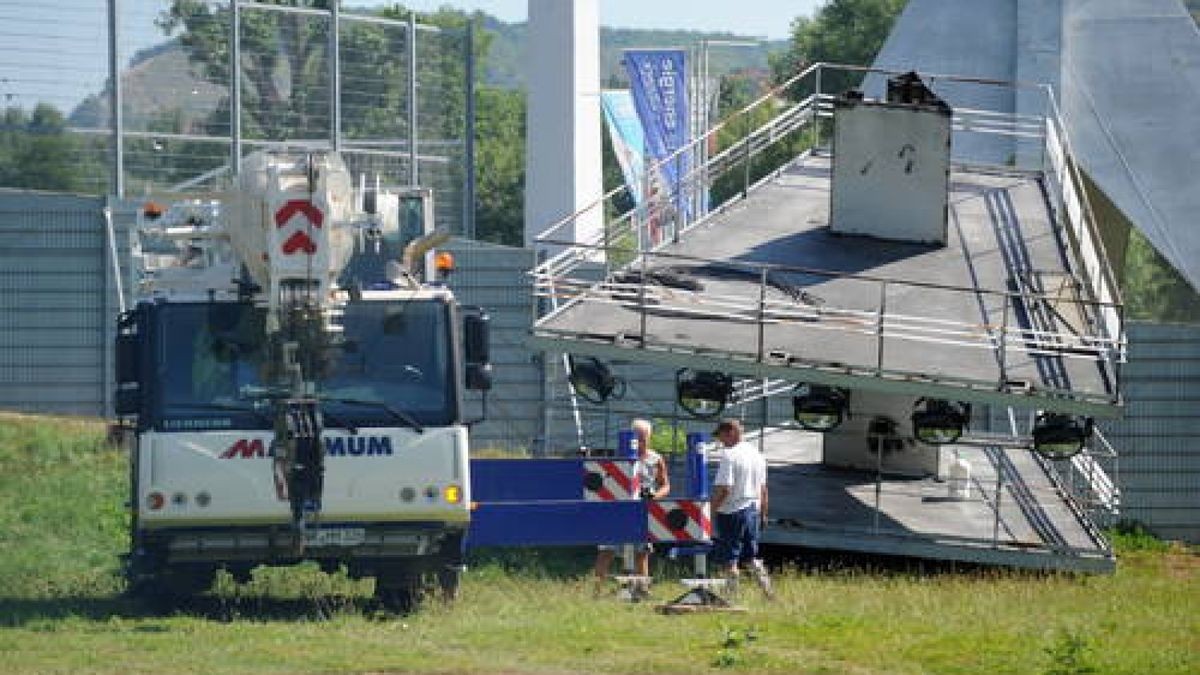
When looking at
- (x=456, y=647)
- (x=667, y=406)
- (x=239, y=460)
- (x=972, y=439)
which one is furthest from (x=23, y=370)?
(x=456, y=647)

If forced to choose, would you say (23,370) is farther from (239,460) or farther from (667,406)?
(239,460)

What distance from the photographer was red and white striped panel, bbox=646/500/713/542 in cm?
2280

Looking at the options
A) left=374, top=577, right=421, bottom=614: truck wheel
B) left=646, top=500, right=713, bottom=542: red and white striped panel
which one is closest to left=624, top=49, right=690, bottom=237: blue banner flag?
left=646, top=500, right=713, bottom=542: red and white striped panel

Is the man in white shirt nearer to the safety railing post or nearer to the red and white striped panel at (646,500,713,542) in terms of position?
the red and white striped panel at (646,500,713,542)

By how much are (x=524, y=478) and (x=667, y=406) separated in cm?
1248

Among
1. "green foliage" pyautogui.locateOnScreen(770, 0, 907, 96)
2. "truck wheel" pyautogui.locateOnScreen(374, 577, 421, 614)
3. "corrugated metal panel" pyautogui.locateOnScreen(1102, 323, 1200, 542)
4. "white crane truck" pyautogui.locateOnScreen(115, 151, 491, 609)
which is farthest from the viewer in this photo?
"green foliage" pyautogui.locateOnScreen(770, 0, 907, 96)

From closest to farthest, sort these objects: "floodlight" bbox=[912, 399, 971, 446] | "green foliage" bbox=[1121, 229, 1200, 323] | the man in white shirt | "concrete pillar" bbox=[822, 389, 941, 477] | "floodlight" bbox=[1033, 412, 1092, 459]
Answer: the man in white shirt < "floodlight" bbox=[1033, 412, 1092, 459] < "floodlight" bbox=[912, 399, 971, 446] < "concrete pillar" bbox=[822, 389, 941, 477] < "green foliage" bbox=[1121, 229, 1200, 323]

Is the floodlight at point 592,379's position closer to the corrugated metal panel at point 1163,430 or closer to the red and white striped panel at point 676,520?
the red and white striped panel at point 676,520

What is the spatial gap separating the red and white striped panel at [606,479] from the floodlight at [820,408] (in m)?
4.69

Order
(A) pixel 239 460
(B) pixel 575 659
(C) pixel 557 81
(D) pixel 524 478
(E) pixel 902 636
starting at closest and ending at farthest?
(B) pixel 575 659, (E) pixel 902 636, (A) pixel 239 460, (D) pixel 524 478, (C) pixel 557 81

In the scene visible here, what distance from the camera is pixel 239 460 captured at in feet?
69.9

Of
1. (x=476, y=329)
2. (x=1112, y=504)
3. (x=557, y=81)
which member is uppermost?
(x=557, y=81)

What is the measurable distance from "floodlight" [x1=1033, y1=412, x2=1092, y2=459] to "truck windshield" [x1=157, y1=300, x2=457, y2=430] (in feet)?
26.0

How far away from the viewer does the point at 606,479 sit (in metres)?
24.6
